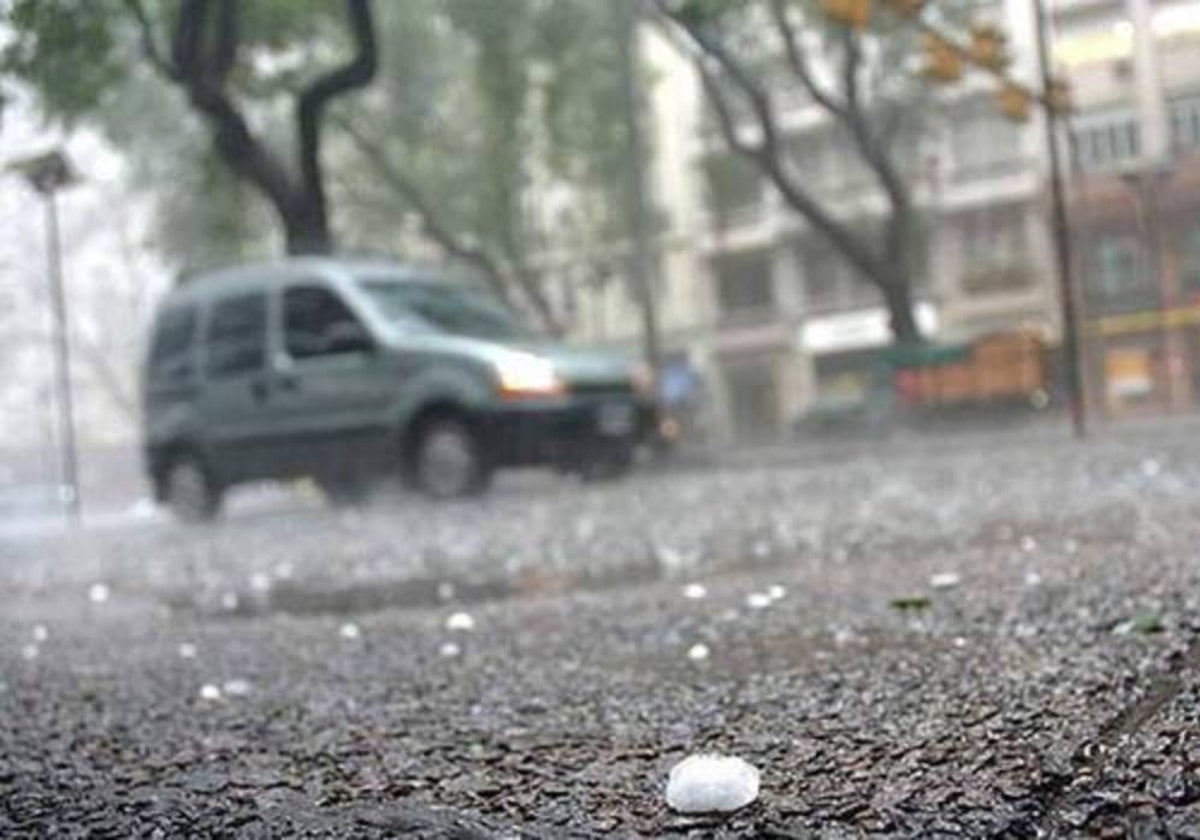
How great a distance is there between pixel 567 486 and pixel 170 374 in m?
3.11

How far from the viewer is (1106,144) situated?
21.0 meters

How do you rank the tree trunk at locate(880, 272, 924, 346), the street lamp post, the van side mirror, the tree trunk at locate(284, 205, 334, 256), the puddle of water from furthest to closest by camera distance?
the tree trunk at locate(880, 272, 924, 346) → the street lamp post → the tree trunk at locate(284, 205, 334, 256) → the van side mirror → the puddle of water

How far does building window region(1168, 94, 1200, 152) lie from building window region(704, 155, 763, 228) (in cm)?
1070

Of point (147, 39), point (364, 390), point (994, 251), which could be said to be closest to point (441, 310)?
point (364, 390)

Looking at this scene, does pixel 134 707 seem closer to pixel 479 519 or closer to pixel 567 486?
pixel 479 519

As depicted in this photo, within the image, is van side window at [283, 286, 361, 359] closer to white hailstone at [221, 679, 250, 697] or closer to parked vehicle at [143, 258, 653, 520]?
parked vehicle at [143, 258, 653, 520]

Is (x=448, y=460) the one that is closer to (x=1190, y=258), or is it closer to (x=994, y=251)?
(x=1190, y=258)

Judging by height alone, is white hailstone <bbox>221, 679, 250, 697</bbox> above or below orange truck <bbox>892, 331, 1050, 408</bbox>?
below

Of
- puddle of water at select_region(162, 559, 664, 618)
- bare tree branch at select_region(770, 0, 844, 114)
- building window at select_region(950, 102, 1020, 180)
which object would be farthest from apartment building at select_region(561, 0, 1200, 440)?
puddle of water at select_region(162, 559, 664, 618)

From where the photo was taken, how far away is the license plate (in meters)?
8.09

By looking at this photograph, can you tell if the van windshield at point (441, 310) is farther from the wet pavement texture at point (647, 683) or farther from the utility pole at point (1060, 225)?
the utility pole at point (1060, 225)

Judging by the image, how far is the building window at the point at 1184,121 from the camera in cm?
2078

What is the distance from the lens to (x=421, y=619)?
3.46m

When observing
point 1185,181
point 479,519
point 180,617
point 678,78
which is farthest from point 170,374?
point 678,78
